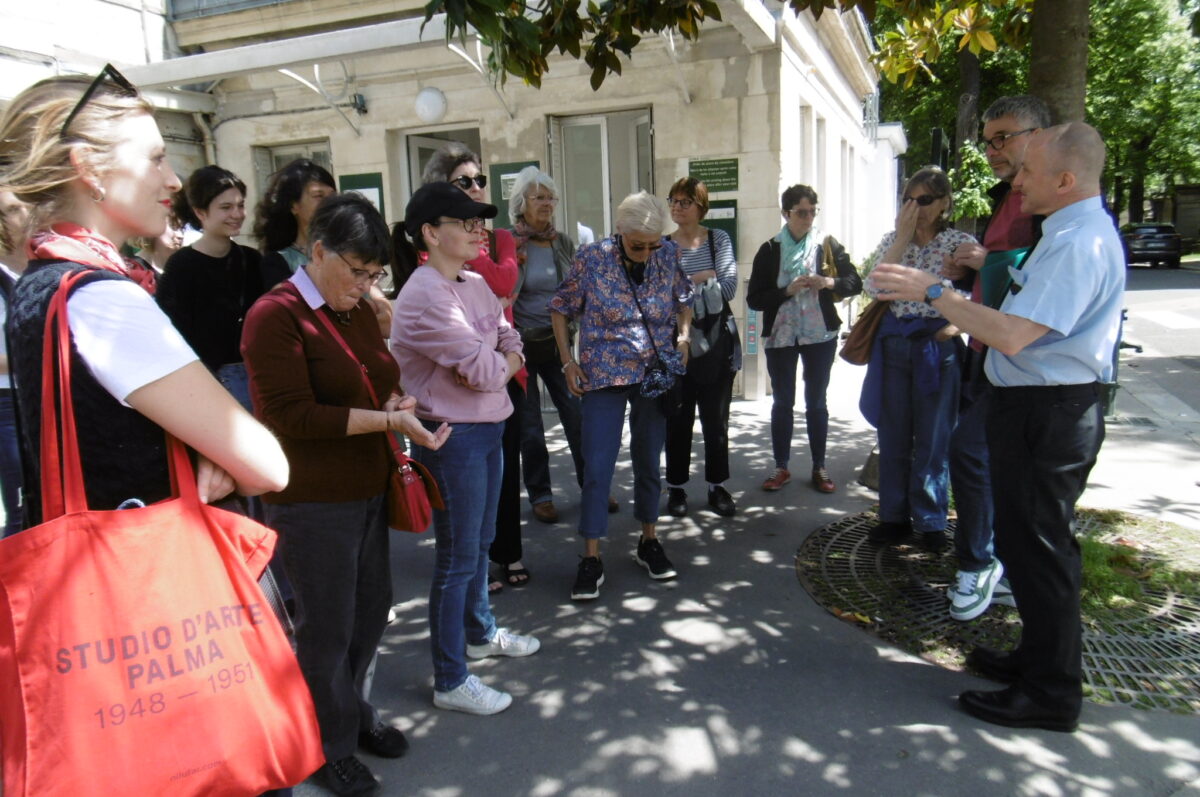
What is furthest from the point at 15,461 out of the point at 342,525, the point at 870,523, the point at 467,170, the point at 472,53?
the point at 472,53

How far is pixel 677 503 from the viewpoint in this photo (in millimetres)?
5156

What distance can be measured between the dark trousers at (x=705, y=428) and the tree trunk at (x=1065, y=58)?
218cm

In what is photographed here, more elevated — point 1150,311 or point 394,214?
point 394,214

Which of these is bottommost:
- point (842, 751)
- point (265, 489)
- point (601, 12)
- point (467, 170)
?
point (842, 751)

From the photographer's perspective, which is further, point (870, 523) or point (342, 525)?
point (870, 523)

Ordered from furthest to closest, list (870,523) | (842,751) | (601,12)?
(870,523)
(601,12)
(842,751)

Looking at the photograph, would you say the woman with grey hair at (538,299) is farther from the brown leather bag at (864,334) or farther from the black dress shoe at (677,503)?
the brown leather bag at (864,334)

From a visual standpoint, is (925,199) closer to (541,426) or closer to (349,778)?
(541,426)

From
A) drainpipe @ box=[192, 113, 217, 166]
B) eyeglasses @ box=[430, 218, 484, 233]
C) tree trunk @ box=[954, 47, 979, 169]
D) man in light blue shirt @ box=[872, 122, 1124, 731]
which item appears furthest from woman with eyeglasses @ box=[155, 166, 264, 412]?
tree trunk @ box=[954, 47, 979, 169]

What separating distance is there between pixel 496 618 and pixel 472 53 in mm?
6179

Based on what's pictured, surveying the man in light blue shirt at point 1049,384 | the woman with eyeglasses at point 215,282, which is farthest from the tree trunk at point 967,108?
the woman with eyeglasses at point 215,282

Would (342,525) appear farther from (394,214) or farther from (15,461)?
(394,214)

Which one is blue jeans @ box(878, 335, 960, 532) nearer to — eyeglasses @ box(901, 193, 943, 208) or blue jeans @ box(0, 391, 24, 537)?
eyeglasses @ box(901, 193, 943, 208)

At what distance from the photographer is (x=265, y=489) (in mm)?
1673
